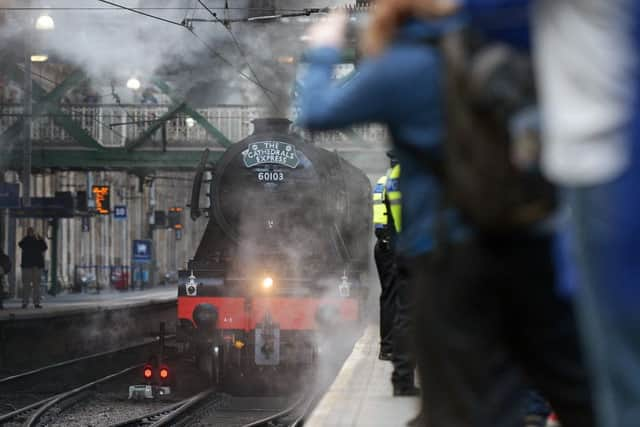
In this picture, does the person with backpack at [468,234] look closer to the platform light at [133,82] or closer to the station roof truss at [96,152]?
the platform light at [133,82]

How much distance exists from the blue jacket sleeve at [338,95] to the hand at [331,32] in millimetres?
17

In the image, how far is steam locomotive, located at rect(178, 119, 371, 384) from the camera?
1155 cm

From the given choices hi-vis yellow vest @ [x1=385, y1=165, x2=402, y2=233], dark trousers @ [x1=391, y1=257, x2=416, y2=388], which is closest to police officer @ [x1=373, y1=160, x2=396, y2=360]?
dark trousers @ [x1=391, y1=257, x2=416, y2=388]

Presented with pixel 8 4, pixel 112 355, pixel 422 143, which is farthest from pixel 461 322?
pixel 8 4

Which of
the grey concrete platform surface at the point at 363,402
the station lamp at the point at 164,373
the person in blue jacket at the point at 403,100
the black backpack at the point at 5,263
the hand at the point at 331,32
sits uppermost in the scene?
the hand at the point at 331,32

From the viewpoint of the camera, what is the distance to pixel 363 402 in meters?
6.89

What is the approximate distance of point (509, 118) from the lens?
2.06m

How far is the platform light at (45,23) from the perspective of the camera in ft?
57.1

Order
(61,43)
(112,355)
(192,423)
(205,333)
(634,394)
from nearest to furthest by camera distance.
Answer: (634,394), (192,423), (205,333), (112,355), (61,43)


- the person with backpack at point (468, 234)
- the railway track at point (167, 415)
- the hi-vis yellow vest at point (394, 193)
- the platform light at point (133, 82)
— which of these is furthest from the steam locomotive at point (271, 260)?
the platform light at point (133, 82)

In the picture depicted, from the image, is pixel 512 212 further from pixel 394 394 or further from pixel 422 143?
pixel 394 394

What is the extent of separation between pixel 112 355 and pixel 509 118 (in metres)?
15.6

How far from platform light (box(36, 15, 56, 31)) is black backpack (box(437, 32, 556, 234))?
16.0 m

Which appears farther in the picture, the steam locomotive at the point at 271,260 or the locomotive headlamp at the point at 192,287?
the locomotive headlamp at the point at 192,287
